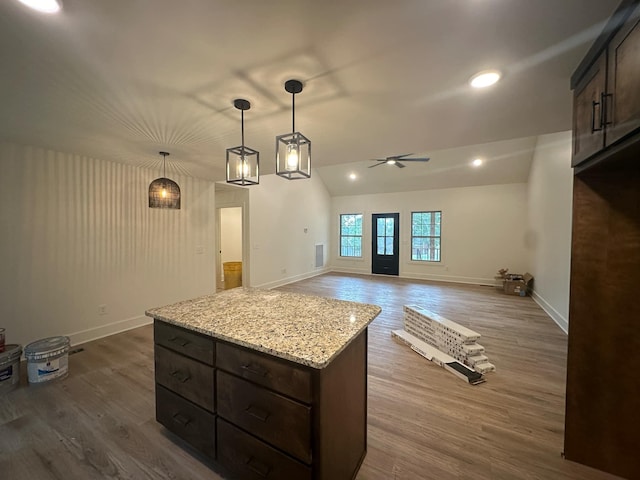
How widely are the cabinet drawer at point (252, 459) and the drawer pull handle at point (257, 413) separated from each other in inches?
5.5

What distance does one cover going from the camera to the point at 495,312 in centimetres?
466

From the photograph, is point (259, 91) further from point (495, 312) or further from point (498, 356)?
point (495, 312)

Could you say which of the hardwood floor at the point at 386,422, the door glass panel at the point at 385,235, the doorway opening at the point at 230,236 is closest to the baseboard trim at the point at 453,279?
the door glass panel at the point at 385,235

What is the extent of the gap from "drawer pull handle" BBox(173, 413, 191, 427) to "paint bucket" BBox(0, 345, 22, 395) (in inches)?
77.4

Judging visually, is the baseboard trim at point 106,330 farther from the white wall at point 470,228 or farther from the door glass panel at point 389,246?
the white wall at point 470,228

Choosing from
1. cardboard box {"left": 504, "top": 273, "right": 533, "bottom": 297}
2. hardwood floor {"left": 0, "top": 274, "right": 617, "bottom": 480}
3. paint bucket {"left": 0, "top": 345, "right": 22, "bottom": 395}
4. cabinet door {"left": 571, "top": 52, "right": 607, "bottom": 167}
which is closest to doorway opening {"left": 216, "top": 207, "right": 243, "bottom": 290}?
hardwood floor {"left": 0, "top": 274, "right": 617, "bottom": 480}

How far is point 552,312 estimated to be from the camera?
4371mm

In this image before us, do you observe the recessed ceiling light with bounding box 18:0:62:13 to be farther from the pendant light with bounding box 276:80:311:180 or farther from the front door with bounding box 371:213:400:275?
the front door with bounding box 371:213:400:275

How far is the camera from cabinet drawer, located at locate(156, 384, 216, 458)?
1.54 meters

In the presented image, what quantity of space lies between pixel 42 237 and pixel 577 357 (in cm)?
506

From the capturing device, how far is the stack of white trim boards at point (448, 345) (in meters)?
2.68

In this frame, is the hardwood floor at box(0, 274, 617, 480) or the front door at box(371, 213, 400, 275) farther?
the front door at box(371, 213, 400, 275)

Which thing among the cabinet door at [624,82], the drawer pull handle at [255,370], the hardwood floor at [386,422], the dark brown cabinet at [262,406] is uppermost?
the cabinet door at [624,82]

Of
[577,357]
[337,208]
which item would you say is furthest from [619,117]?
[337,208]
